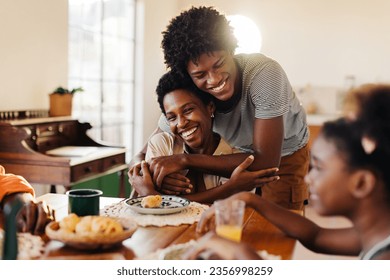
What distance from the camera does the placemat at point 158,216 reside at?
3.47ft

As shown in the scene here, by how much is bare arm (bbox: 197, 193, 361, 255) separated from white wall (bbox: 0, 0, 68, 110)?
171cm

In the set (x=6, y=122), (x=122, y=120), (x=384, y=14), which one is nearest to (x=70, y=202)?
(x=6, y=122)

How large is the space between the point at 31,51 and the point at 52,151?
0.54m

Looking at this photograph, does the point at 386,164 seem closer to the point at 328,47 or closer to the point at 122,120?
the point at 122,120

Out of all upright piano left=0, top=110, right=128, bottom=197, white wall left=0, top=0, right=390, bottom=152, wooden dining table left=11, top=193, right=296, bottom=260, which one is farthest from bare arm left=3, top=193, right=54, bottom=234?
white wall left=0, top=0, right=390, bottom=152

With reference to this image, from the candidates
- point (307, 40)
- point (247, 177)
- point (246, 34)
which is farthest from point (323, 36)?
point (247, 177)

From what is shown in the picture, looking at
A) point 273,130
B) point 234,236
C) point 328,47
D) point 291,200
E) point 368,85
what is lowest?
point 291,200

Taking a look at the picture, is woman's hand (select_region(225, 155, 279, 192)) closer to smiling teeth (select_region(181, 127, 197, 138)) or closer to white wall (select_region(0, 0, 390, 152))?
smiling teeth (select_region(181, 127, 197, 138))

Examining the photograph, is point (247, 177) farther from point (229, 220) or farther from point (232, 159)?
point (229, 220)

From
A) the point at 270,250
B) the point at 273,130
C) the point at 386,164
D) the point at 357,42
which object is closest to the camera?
the point at 386,164

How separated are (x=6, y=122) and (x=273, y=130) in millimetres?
1279

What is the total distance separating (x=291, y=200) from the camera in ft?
5.56

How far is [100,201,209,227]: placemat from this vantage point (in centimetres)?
106

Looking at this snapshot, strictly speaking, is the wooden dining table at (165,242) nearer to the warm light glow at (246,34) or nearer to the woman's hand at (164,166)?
the woman's hand at (164,166)
